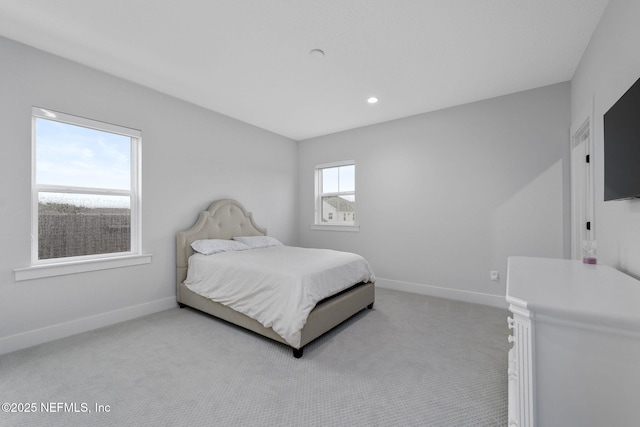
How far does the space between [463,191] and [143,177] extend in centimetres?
394

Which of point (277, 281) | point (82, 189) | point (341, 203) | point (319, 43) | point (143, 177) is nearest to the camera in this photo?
point (319, 43)

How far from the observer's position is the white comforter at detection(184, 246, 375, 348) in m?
2.20

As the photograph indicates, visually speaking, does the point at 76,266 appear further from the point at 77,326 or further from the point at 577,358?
the point at 577,358

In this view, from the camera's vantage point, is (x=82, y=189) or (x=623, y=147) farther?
(x=82, y=189)

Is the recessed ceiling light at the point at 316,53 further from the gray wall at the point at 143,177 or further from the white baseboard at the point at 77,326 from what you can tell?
the white baseboard at the point at 77,326

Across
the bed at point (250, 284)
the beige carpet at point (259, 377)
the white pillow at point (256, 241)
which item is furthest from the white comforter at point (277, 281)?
the white pillow at point (256, 241)

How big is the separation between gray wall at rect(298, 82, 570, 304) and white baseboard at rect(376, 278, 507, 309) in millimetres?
14

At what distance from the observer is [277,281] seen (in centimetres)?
232

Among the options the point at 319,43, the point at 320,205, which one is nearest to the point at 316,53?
the point at 319,43

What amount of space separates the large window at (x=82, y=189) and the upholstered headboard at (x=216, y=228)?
1.57 ft

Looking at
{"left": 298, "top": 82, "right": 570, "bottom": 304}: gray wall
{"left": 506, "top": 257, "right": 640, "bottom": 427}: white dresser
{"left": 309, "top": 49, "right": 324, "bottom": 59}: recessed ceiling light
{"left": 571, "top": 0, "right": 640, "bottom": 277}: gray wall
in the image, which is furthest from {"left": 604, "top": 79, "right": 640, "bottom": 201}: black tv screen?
{"left": 309, "top": 49, "right": 324, "bottom": 59}: recessed ceiling light

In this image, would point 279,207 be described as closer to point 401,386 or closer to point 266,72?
point 266,72

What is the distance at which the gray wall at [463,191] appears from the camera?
2953mm

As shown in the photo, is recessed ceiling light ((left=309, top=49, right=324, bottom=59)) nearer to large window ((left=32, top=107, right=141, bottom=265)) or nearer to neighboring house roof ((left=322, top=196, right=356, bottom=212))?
large window ((left=32, top=107, right=141, bottom=265))
